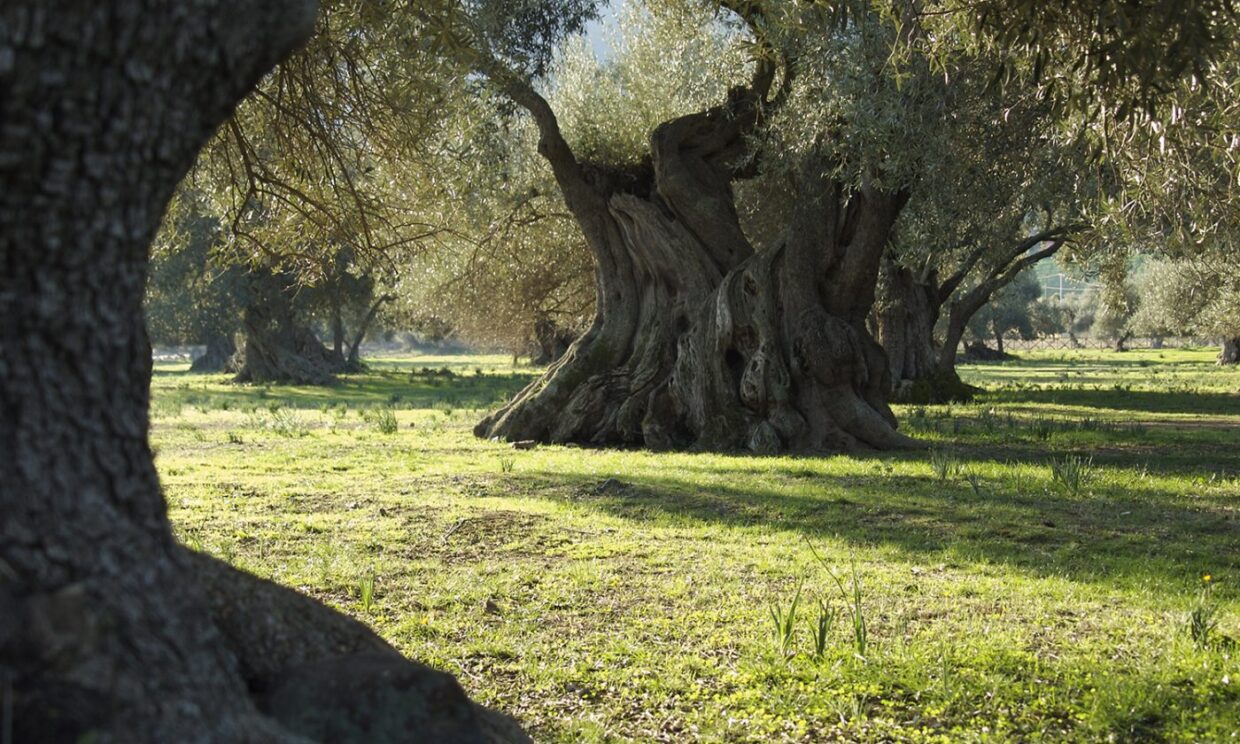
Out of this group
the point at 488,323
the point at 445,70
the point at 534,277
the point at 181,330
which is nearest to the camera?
the point at 445,70

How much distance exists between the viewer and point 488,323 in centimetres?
2992

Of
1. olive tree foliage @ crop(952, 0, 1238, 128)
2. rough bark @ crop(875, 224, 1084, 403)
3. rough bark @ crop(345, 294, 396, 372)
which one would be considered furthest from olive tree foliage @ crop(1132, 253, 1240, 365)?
rough bark @ crop(345, 294, 396, 372)

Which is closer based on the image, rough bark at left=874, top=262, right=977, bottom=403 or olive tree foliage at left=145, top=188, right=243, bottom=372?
olive tree foliage at left=145, top=188, right=243, bottom=372

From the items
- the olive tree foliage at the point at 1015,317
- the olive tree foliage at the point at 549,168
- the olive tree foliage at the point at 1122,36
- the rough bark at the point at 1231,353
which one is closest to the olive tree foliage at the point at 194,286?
the olive tree foliage at the point at 549,168

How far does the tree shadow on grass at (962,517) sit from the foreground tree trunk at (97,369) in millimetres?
6713

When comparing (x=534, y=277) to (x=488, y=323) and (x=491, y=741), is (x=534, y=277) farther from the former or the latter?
(x=491, y=741)

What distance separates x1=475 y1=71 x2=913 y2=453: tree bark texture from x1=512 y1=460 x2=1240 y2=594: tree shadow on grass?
8.13 ft

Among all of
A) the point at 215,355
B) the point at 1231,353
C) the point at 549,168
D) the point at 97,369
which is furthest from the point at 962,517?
the point at 215,355

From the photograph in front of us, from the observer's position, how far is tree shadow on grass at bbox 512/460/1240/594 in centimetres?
821

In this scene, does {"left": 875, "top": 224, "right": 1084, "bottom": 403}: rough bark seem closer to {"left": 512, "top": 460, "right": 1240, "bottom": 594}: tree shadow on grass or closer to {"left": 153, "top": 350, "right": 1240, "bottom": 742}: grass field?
{"left": 153, "top": 350, "right": 1240, "bottom": 742}: grass field

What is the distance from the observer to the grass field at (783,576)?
16.9 ft

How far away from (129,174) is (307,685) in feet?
4.89

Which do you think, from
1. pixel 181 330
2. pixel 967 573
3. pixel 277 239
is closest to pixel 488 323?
pixel 277 239

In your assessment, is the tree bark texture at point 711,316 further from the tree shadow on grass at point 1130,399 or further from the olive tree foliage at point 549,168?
the tree shadow on grass at point 1130,399
